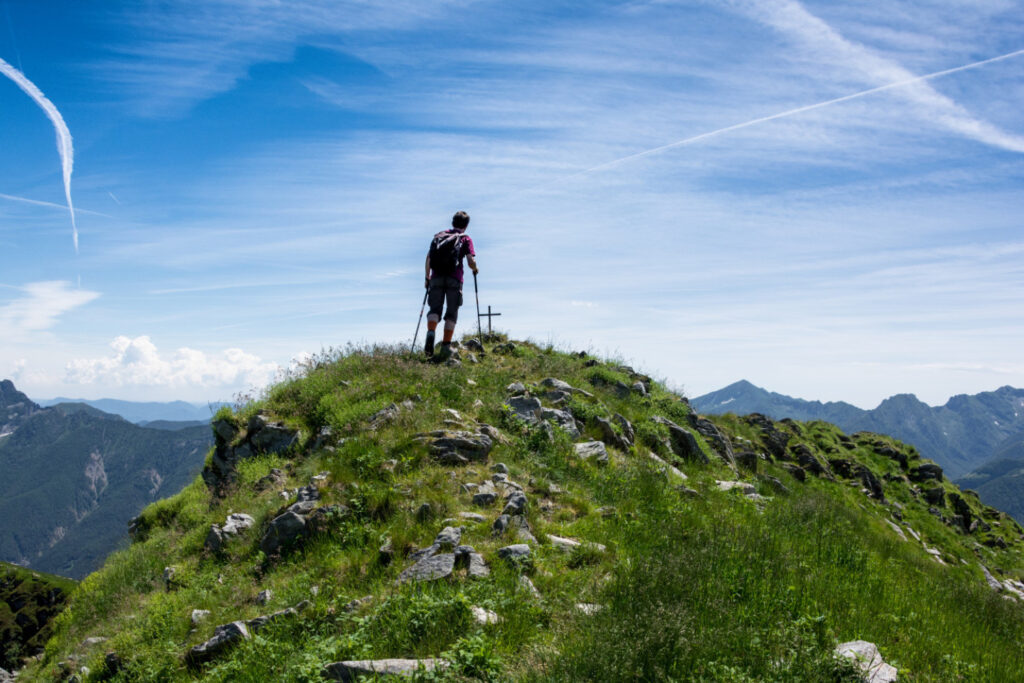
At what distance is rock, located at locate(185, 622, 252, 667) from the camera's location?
6.84 m

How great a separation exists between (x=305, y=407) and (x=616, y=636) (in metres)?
11.0

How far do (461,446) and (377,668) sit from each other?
5577 mm

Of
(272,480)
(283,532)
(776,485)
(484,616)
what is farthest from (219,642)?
(776,485)

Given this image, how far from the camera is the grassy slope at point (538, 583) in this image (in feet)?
17.0

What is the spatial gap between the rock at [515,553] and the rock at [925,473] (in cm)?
3200

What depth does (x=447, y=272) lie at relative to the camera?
617 inches

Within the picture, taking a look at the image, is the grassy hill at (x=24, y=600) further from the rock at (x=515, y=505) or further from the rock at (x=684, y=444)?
the rock at (x=515, y=505)

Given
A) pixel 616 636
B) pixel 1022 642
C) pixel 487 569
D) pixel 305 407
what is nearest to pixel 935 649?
pixel 1022 642

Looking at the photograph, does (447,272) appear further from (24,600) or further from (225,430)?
(24,600)

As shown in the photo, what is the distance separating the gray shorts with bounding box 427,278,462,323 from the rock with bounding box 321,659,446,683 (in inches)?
443

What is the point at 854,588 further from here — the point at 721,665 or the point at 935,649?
the point at 721,665

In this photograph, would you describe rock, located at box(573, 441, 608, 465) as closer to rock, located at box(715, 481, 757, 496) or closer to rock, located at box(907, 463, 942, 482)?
rock, located at box(715, 481, 757, 496)

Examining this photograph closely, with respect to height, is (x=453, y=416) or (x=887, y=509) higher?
(x=453, y=416)

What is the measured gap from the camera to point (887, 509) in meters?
23.6
